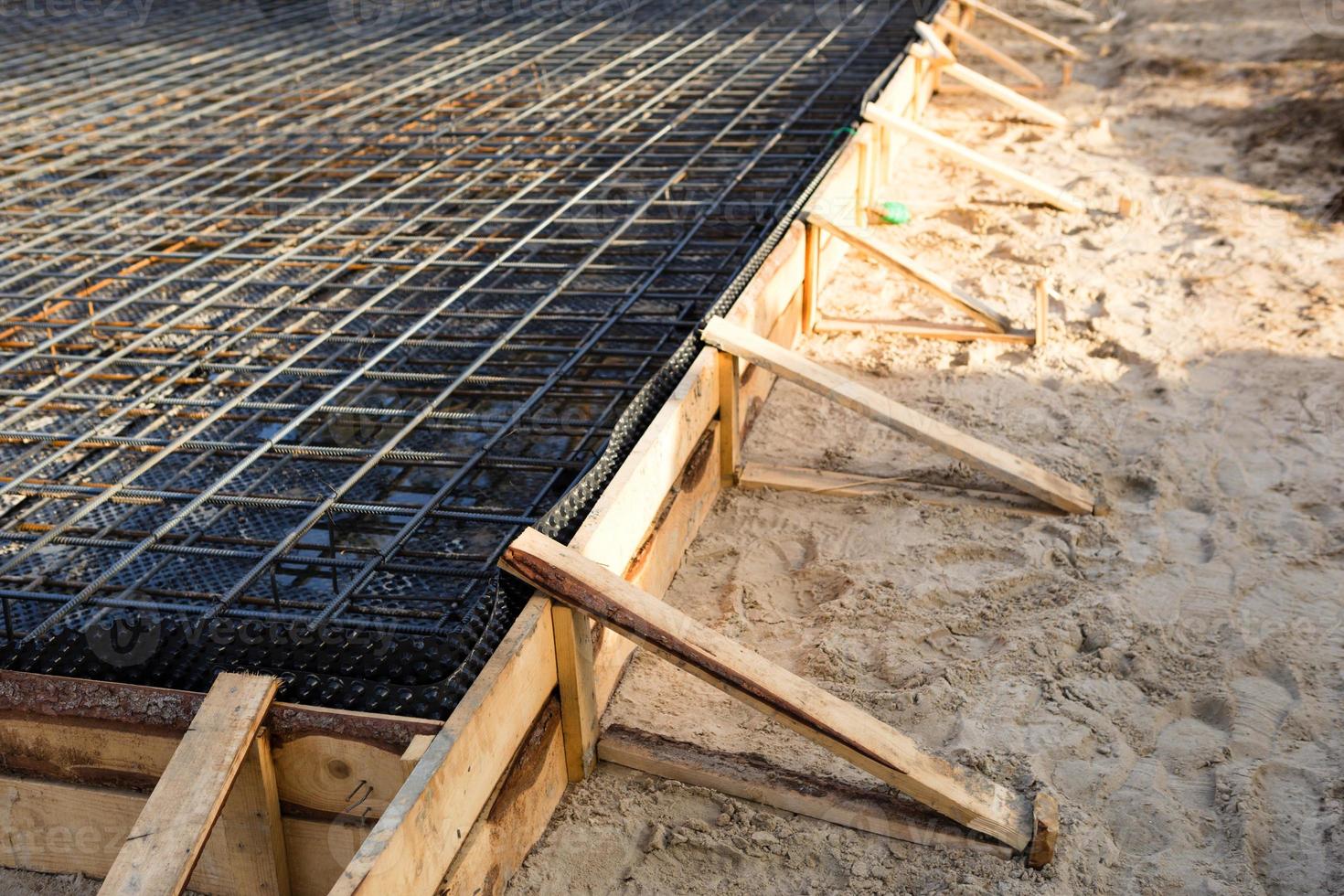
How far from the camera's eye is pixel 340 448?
366 centimetres

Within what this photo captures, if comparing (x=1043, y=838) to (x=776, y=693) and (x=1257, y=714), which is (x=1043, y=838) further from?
(x=1257, y=714)

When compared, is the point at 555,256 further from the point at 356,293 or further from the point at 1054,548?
the point at 1054,548

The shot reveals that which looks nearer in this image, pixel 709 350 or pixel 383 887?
pixel 383 887

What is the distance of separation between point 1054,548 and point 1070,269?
2.69m

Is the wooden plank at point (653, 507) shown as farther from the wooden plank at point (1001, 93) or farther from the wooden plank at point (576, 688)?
the wooden plank at point (1001, 93)

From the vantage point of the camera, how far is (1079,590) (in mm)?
3533

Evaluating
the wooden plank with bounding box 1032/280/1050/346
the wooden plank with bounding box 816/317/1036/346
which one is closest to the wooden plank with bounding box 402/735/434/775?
the wooden plank with bounding box 816/317/1036/346

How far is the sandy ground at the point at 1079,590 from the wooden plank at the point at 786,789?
0.03 m

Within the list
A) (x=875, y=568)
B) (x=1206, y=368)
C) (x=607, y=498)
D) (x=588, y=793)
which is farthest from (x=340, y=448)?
(x=1206, y=368)

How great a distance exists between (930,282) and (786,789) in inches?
118

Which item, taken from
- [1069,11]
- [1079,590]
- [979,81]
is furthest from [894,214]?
[1069,11]

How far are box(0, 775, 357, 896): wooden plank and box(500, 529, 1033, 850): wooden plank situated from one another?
2.17 ft

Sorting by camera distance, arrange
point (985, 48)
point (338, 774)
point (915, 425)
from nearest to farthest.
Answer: point (338, 774)
point (915, 425)
point (985, 48)
